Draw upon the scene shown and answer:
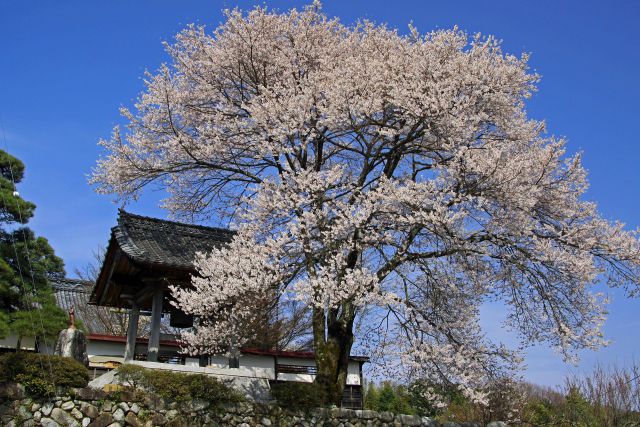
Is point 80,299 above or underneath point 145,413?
above

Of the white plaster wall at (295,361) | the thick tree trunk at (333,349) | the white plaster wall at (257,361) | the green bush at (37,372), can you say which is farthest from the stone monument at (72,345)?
the white plaster wall at (295,361)

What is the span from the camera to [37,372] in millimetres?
8711

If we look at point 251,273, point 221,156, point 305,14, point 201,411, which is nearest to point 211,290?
point 251,273

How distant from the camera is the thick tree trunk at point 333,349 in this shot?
11.0 meters

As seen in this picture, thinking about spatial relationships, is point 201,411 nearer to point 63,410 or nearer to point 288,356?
point 63,410

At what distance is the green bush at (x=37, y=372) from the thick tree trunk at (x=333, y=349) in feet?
14.1

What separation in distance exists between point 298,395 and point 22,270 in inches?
238

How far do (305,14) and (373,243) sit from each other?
6.77 metres

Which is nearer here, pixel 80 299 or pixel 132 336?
pixel 132 336

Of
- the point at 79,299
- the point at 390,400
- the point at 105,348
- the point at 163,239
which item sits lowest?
the point at 390,400

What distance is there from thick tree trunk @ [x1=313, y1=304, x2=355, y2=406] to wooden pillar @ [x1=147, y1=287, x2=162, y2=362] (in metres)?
3.09

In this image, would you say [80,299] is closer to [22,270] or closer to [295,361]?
[295,361]

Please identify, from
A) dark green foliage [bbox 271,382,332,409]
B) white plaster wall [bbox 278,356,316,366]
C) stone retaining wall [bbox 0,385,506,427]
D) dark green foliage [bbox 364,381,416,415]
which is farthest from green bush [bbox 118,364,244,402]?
dark green foliage [bbox 364,381,416,415]

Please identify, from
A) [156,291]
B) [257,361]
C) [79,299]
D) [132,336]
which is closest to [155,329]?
[156,291]
